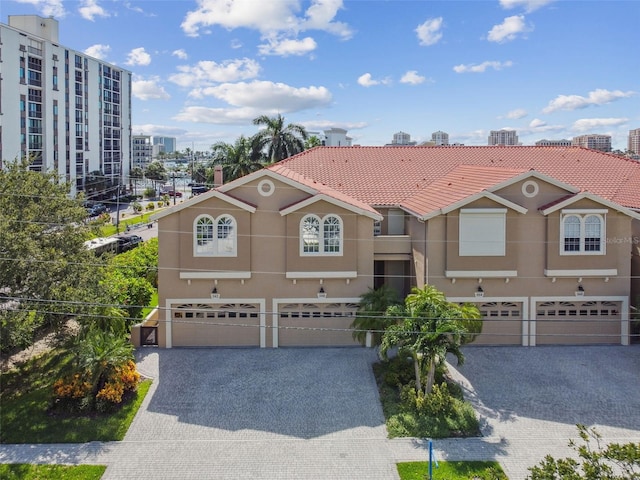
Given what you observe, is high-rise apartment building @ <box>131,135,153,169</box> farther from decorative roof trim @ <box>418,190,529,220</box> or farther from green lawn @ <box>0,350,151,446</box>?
decorative roof trim @ <box>418,190,529,220</box>

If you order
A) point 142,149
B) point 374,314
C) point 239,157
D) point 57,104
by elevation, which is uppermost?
point 142,149

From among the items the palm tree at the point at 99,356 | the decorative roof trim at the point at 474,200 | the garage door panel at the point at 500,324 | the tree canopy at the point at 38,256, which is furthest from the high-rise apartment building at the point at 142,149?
the garage door panel at the point at 500,324

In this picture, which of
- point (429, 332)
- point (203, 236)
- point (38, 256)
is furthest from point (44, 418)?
point (429, 332)

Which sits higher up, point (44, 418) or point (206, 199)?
point (206, 199)

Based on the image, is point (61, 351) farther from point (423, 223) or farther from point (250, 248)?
point (423, 223)

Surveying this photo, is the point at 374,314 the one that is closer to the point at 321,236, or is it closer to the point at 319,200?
the point at 321,236

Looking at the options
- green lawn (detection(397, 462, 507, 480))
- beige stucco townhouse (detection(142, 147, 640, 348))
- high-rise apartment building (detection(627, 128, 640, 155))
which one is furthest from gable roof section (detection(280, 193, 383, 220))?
high-rise apartment building (detection(627, 128, 640, 155))
